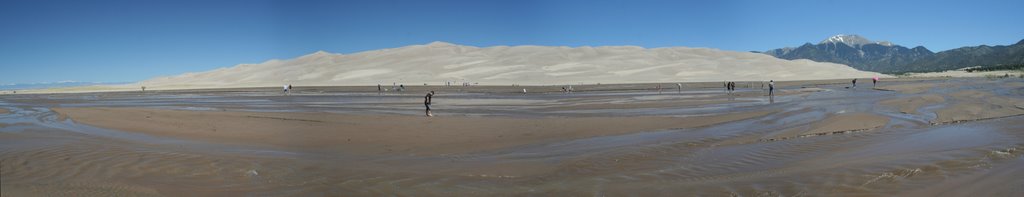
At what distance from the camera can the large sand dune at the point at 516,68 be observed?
95.9m

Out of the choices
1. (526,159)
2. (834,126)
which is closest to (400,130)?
(526,159)

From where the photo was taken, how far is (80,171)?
8.88 meters

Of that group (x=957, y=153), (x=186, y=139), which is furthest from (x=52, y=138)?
(x=957, y=153)

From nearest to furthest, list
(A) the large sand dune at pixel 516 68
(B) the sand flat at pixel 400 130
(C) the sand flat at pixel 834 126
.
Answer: (B) the sand flat at pixel 400 130 < (C) the sand flat at pixel 834 126 < (A) the large sand dune at pixel 516 68

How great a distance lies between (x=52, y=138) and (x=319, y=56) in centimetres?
14705

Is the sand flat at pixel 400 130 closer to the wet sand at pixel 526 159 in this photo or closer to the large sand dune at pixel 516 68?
the wet sand at pixel 526 159

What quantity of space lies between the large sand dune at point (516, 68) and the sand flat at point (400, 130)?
61.8 metres

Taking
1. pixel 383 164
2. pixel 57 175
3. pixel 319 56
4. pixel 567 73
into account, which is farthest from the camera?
pixel 319 56

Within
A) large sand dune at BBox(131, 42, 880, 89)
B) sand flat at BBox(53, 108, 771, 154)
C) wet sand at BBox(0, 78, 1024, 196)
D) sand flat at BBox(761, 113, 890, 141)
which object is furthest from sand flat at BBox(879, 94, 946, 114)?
large sand dune at BBox(131, 42, 880, 89)

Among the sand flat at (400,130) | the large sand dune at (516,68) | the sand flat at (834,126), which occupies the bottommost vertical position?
the sand flat at (834,126)

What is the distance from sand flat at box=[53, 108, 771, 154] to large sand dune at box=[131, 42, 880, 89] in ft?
203

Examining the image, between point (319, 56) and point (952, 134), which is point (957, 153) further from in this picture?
point (319, 56)

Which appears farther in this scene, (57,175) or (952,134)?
(952,134)

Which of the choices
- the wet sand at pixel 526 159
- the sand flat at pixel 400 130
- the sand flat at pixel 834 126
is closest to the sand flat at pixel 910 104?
the sand flat at pixel 834 126
